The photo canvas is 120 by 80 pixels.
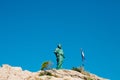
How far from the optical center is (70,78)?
4600cm

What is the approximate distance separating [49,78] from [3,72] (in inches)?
211

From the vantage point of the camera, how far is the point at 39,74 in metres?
47.2

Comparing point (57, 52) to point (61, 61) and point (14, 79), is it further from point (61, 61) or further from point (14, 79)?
point (14, 79)

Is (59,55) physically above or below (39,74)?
above

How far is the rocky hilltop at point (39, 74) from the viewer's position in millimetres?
45625

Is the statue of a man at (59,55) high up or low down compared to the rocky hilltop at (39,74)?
up

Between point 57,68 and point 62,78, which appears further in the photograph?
point 57,68

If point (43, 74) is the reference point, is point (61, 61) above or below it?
above

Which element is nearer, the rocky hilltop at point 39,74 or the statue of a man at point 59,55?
the rocky hilltop at point 39,74

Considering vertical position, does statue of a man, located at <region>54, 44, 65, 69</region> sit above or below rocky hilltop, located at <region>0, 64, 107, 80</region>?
above

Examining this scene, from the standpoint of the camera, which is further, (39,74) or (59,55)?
(59,55)

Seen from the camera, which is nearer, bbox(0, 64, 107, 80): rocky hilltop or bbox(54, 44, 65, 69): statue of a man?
bbox(0, 64, 107, 80): rocky hilltop

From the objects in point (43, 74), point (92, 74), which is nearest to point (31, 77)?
point (43, 74)

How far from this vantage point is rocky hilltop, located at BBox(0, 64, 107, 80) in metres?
45.6
